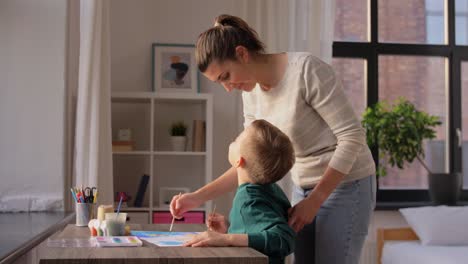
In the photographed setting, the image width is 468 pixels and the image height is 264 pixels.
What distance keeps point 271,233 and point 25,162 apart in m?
2.00

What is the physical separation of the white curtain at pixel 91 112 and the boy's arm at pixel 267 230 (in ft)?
6.54

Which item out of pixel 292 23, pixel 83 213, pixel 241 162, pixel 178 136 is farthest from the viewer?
pixel 292 23

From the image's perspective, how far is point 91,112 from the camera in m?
3.55

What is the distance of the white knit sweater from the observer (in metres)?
1.77

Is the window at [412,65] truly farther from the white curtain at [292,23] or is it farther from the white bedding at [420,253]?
the white bedding at [420,253]

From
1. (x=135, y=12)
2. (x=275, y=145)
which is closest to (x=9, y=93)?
(x=135, y=12)

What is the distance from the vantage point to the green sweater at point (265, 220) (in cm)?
149

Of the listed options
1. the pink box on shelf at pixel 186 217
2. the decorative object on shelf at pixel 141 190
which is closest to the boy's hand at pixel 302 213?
the pink box on shelf at pixel 186 217

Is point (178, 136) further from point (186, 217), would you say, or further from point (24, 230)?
point (24, 230)

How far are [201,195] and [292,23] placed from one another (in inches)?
106

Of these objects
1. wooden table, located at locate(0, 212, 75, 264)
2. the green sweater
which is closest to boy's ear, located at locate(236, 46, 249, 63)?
the green sweater

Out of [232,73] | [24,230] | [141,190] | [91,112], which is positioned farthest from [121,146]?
[232,73]

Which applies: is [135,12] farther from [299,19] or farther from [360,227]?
[360,227]

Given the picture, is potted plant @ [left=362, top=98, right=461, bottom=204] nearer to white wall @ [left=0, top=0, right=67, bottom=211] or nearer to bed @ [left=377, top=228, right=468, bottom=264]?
bed @ [left=377, top=228, right=468, bottom=264]
